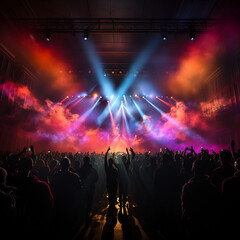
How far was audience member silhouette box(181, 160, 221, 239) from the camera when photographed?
2.55m

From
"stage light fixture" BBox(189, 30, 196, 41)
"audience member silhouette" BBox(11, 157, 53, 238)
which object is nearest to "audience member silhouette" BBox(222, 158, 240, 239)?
"audience member silhouette" BBox(11, 157, 53, 238)

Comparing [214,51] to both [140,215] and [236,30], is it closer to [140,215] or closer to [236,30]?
[236,30]

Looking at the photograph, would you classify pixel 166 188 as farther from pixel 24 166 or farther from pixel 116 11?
pixel 116 11

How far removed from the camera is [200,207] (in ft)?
8.64

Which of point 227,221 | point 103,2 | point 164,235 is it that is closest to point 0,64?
point 103,2

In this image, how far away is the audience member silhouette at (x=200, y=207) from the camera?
255cm

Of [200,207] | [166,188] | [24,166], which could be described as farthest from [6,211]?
[166,188]

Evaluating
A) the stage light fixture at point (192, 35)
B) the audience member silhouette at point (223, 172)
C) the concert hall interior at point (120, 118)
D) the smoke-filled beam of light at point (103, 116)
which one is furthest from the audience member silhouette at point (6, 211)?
the smoke-filled beam of light at point (103, 116)

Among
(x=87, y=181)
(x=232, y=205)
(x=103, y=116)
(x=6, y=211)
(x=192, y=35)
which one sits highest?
(x=103, y=116)

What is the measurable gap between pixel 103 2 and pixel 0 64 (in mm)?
9580

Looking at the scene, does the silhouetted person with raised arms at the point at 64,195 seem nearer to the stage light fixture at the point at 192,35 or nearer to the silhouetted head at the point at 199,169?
the silhouetted head at the point at 199,169

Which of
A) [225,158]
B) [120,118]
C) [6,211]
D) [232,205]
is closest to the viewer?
[6,211]

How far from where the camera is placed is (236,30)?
10961 mm

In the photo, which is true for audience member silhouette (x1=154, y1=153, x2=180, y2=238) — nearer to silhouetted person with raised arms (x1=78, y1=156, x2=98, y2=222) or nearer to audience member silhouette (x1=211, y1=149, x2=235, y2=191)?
audience member silhouette (x1=211, y1=149, x2=235, y2=191)
